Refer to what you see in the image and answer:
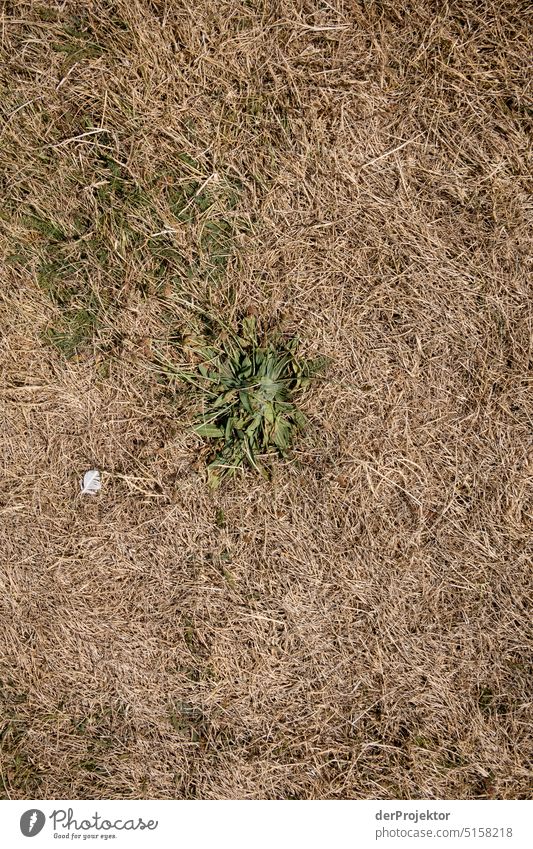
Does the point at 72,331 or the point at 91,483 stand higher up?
the point at 72,331

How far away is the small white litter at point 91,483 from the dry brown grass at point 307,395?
0.04 m

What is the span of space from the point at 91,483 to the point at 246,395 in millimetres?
726

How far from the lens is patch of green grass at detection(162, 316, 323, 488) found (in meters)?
2.04

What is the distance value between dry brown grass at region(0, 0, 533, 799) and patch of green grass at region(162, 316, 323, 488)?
0.26ft

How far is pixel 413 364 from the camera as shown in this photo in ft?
6.76

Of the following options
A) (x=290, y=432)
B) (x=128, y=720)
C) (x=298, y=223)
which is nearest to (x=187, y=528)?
(x=290, y=432)

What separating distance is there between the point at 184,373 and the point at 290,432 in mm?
484

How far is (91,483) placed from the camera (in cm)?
211
